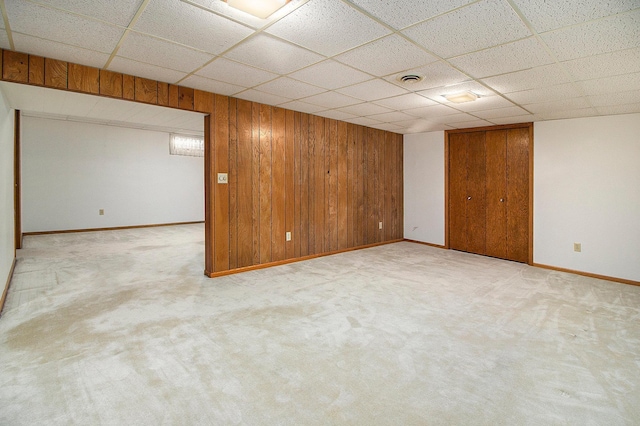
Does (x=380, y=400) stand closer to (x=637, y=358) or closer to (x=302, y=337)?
(x=302, y=337)

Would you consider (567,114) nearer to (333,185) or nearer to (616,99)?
(616,99)

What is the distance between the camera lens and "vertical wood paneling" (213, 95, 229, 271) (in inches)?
161

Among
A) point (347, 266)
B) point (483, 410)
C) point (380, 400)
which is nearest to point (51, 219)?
point (347, 266)

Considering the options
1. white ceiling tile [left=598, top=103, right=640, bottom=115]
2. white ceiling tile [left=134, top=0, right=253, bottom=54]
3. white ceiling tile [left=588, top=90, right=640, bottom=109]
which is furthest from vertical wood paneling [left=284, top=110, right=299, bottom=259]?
white ceiling tile [left=598, top=103, right=640, bottom=115]

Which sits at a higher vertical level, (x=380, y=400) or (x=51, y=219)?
(x=51, y=219)

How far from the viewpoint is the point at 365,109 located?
15.1 feet

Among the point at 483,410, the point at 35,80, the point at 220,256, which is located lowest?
the point at 483,410

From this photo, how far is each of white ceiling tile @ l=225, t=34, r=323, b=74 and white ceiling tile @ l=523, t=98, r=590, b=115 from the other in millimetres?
2949

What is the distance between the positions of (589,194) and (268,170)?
4.40 meters

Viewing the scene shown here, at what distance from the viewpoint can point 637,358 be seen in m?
2.31

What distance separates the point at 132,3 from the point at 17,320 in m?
2.72

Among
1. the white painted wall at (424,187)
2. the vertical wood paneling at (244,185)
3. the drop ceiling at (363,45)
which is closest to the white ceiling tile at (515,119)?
the drop ceiling at (363,45)

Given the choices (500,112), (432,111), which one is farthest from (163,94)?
(500,112)

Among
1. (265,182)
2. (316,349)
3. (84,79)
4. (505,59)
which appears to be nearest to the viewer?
(316,349)
